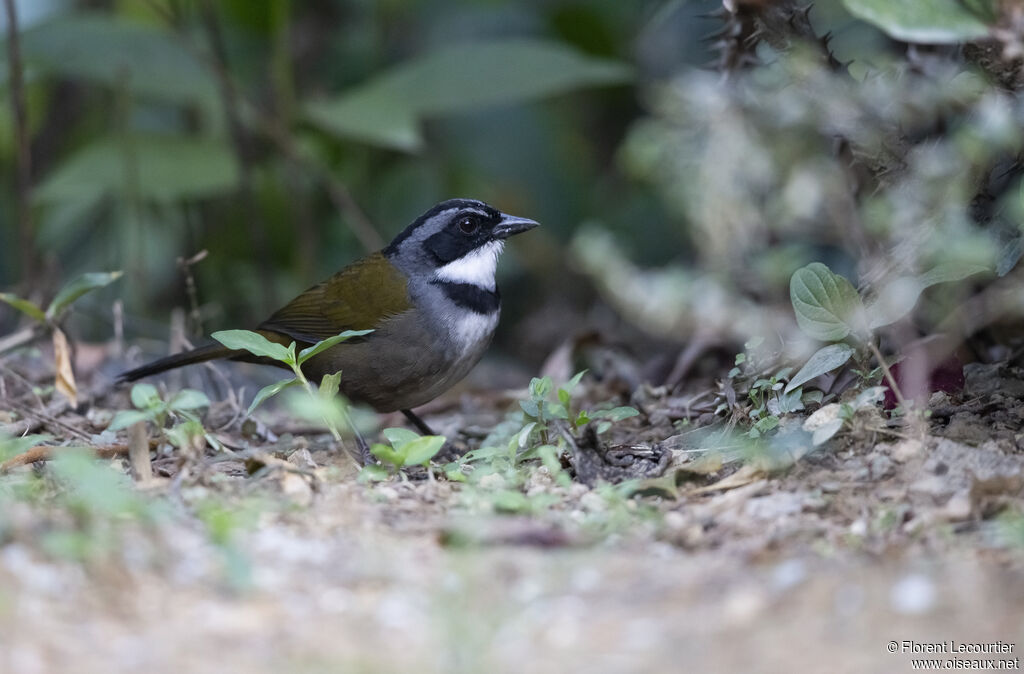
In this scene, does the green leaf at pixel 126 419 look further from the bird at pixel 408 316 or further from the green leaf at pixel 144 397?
the bird at pixel 408 316

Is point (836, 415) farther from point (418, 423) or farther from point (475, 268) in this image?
point (418, 423)

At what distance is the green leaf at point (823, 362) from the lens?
321cm

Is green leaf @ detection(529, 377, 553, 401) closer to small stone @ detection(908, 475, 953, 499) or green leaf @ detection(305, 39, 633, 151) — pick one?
small stone @ detection(908, 475, 953, 499)

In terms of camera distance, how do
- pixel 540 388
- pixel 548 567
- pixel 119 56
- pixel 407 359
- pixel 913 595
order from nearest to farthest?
pixel 913 595
pixel 548 567
pixel 540 388
pixel 407 359
pixel 119 56

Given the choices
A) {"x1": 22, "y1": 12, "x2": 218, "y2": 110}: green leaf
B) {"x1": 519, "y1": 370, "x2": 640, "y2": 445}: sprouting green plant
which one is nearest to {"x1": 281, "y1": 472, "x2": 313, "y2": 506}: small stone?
{"x1": 519, "y1": 370, "x2": 640, "y2": 445}: sprouting green plant

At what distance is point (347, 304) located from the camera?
181 inches

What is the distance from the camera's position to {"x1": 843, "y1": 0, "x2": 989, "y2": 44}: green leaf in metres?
2.63

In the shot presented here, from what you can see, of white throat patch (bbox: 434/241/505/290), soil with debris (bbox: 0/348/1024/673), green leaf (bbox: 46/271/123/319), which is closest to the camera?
soil with debris (bbox: 0/348/1024/673)

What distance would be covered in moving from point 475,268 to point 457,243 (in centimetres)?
13

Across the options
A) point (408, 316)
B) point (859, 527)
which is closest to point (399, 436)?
point (408, 316)

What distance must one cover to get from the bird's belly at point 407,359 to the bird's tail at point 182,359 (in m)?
0.38

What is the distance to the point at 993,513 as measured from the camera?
255 cm

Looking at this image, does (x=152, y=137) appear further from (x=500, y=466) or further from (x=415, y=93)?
(x=500, y=466)

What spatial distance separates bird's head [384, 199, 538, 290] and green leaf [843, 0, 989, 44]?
2.21 metres
